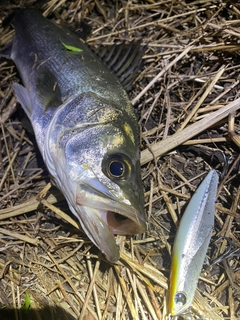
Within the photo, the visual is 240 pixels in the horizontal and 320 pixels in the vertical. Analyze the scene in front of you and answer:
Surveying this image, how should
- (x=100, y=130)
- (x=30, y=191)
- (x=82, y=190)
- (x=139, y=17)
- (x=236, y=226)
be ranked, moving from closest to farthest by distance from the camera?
(x=82, y=190), (x=100, y=130), (x=236, y=226), (x=30, y=191), (x=139, y=17)

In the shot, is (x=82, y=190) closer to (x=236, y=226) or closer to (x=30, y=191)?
(x=30, y=191)

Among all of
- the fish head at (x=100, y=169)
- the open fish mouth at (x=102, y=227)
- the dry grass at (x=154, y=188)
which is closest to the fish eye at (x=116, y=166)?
the fish head at (x=100, y=169)

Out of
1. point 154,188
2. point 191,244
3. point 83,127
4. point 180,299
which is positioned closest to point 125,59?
point 83,127

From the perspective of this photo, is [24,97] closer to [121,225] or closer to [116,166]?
[116,166]

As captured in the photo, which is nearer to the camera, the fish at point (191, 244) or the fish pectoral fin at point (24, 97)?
the fish at point (191, 244)

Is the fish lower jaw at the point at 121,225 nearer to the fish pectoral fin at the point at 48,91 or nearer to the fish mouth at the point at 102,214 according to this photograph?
the fish mouth at the point at 102,214

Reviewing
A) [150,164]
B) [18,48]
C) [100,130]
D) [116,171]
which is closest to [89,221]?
[116,171]

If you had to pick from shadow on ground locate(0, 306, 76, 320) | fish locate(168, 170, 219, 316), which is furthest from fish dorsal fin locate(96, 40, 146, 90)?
shadow on ground locate(0, 306, 76, 320)
